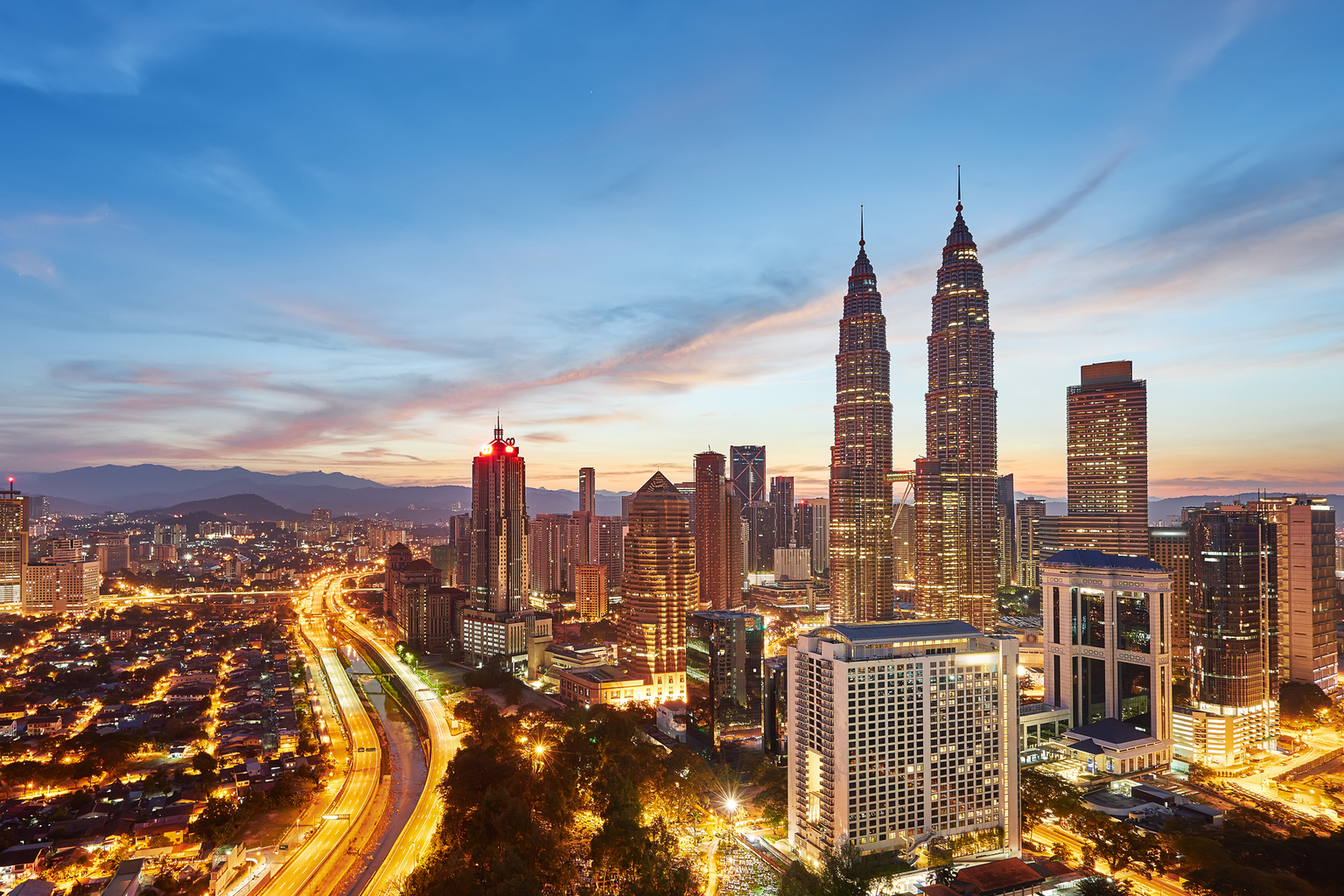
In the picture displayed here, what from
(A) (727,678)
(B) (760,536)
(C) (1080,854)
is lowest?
(C) (1080,854)

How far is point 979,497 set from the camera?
61344 millimetres

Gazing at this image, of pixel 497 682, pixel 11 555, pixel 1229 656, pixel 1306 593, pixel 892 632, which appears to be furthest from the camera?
pixel 11 555

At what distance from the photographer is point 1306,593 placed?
38.9 m

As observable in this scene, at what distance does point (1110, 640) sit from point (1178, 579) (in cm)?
1540

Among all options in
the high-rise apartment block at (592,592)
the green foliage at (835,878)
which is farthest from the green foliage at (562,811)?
the high-rise apartment block at (592,592)

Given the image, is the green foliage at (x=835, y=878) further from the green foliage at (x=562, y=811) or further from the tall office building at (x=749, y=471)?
the tall office building at (x=749, y=471)

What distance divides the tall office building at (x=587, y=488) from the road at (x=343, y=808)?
149 feet

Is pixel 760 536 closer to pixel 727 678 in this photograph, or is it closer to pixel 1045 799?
pixel 727 678

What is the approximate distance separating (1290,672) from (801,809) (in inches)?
1272

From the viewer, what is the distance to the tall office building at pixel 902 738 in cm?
2034

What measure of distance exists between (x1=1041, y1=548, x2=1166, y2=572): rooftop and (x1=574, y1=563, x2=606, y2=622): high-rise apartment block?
4083cm

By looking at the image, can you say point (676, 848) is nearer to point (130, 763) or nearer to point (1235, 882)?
point (1235, 882)

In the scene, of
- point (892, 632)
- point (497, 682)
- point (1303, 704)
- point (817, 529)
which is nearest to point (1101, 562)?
point (1303, 704)

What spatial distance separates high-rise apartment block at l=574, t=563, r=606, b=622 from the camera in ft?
224
